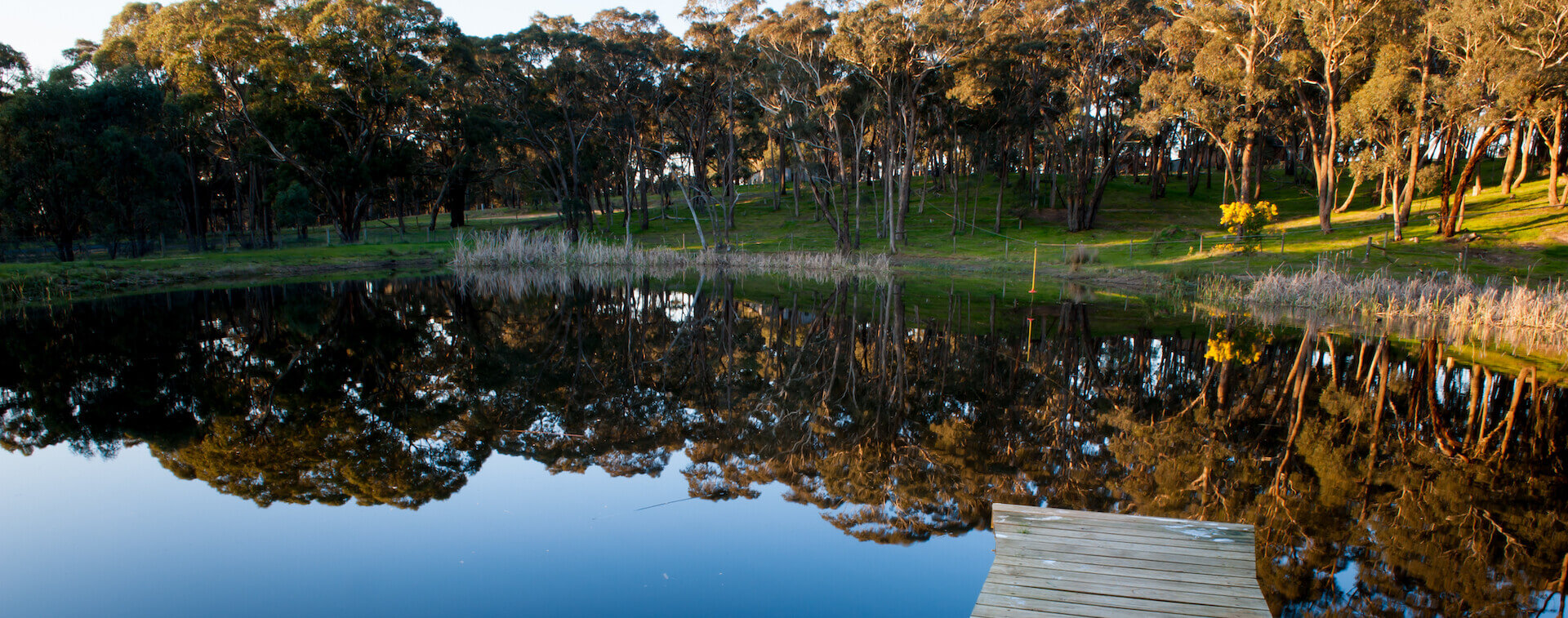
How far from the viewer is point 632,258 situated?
117 ft

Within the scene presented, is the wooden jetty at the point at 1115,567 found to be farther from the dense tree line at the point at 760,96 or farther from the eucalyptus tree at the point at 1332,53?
the eucalyptus tree at the point at 1332,53

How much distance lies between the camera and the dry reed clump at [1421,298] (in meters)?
16.3

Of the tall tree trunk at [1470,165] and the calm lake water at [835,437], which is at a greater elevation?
the tall tree trunk at [1470,165]

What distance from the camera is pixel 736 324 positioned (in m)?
18.8

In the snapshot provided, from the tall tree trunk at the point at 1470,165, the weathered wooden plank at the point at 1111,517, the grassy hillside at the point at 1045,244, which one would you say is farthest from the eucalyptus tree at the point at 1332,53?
the weathered wooden plank at the point at 1111,517

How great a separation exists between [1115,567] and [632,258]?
32.3 m

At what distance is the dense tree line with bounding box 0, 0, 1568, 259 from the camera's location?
88.2 feet

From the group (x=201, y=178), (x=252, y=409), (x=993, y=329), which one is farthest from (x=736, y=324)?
(x=201, y=178)

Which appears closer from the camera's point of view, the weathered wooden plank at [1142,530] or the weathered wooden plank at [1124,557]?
the weathered wooden plank at [1124,557]

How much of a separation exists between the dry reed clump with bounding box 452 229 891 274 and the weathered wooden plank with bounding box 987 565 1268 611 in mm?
27475

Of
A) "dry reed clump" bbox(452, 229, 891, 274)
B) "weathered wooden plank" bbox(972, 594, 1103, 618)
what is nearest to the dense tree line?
"dry reed clump" bbox(452, 229, 891, 274)

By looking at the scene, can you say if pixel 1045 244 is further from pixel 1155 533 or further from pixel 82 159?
pixel 82 159

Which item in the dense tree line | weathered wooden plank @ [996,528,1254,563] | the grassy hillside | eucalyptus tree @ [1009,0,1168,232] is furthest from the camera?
eucalyptus tree @ [1009,0,1168,232]

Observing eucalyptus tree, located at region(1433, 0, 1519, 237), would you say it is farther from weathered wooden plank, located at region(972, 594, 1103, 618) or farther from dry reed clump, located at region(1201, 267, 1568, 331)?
weathered wooden plank, located at region(972, 594, 1103, 618)
